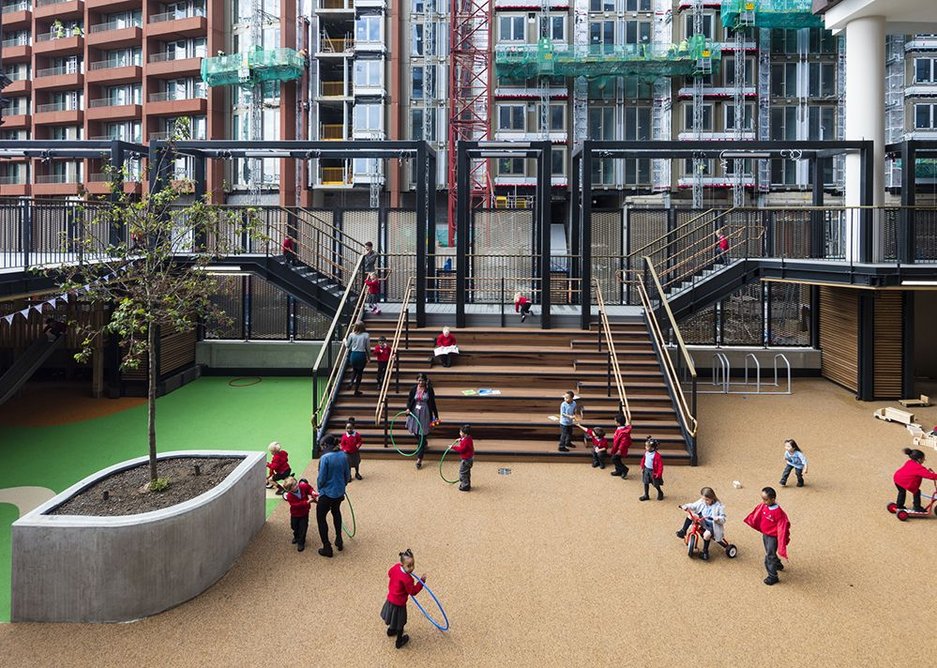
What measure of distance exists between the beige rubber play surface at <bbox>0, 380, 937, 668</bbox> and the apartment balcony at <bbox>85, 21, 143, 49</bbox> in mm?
43150

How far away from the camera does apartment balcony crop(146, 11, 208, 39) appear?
134 ft

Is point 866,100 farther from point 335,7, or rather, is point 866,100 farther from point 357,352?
point 335,7

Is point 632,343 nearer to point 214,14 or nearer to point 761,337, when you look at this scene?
point 761,337

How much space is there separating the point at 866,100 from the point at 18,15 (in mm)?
54938

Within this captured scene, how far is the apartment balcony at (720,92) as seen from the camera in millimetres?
37406

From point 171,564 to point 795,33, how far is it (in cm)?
4236

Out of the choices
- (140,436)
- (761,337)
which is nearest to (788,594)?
(140,436)

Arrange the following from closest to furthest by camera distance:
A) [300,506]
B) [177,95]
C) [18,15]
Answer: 1. [300,506]
2. [177,95]
3. [18,15]

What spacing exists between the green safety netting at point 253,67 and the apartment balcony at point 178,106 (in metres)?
1.44

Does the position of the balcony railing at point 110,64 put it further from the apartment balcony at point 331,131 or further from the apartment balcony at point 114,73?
the apartment balcony at point 331,131

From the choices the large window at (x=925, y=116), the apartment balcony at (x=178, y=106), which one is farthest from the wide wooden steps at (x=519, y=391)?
the apartment balcony at (x=178, y=106)

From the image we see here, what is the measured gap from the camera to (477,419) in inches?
513

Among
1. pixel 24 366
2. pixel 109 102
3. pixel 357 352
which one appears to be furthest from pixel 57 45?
pixel 357 352

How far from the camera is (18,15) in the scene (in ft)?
155
